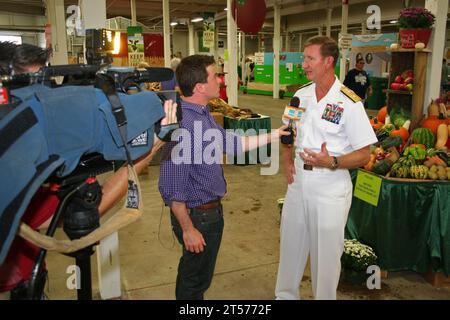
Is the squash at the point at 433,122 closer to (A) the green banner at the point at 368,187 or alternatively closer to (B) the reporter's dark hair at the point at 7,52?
(A) the green banner at the point at 368,187

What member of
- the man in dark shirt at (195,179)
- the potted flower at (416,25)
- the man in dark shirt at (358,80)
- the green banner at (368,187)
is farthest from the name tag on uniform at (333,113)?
the man in dark shirt at (358,80)

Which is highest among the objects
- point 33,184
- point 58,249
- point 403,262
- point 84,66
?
point 84,66

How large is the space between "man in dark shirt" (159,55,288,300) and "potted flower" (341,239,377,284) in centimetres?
133

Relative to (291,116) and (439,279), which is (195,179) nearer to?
(291,116)

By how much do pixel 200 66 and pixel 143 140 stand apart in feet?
3.24

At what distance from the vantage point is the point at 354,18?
53.5 ft

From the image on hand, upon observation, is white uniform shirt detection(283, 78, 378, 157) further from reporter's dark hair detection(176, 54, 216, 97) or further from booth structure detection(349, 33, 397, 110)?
booth structure detection(349, 33, 397, 110)

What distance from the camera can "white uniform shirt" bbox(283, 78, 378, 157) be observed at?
2211 millimetres

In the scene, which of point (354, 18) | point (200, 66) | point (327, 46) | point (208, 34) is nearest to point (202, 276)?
point (200, 66)

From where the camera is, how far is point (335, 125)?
224 centimetres

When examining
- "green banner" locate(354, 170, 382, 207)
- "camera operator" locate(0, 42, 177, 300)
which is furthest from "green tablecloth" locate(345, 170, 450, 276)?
"camera operator" locate(0, 42, 177, 300)

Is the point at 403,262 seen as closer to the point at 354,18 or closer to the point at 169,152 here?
the point at 169,152

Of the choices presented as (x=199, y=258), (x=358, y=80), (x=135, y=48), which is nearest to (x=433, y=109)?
(x=199, y=258)

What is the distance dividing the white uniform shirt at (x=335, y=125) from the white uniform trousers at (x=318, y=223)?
141mm
